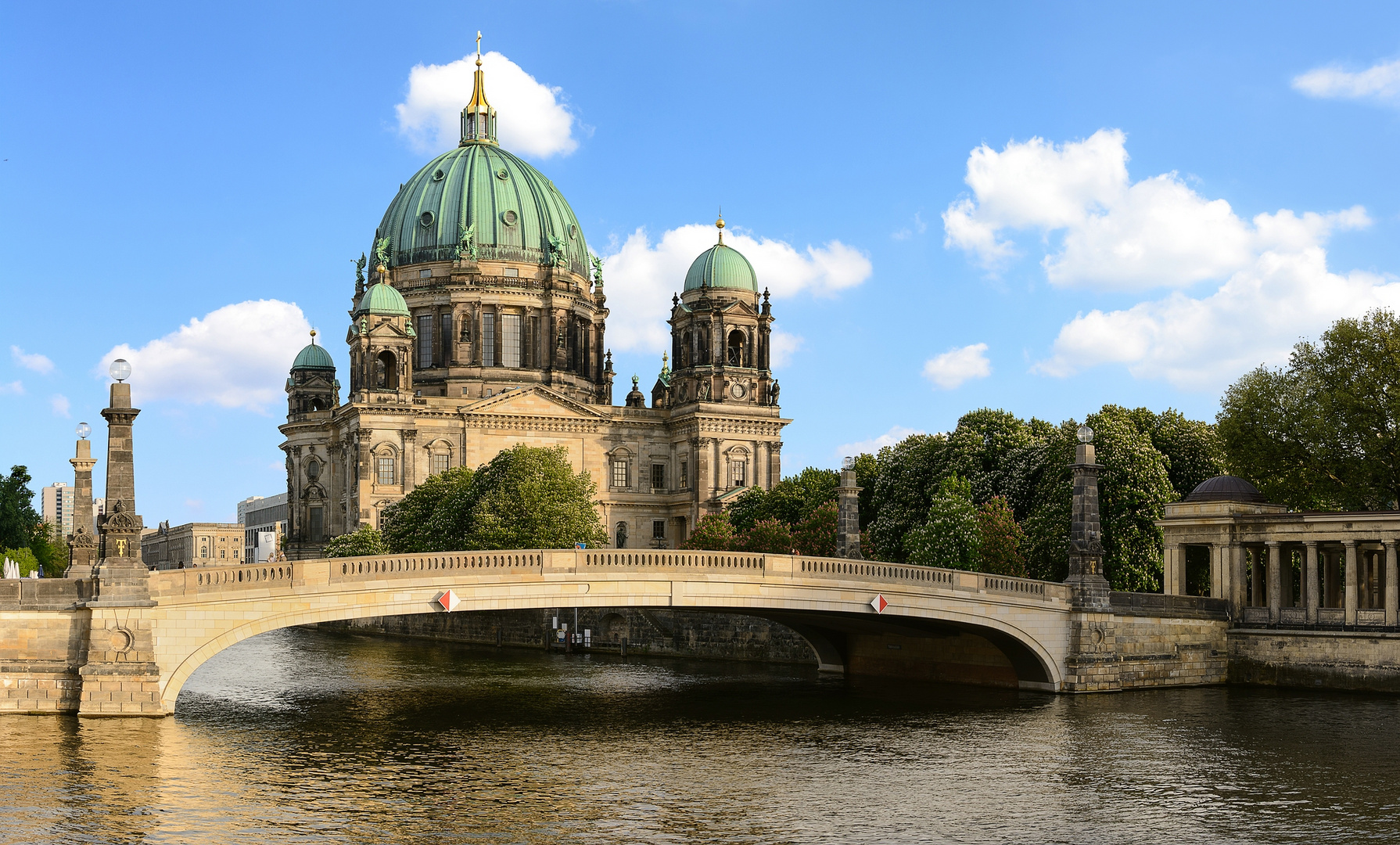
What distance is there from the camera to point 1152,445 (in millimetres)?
71125

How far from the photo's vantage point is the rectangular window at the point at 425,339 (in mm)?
137875

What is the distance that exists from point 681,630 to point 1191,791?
1836 inches

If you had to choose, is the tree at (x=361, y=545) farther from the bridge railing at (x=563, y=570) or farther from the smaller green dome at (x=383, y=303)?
the bridge railing at (x=563, y=570)

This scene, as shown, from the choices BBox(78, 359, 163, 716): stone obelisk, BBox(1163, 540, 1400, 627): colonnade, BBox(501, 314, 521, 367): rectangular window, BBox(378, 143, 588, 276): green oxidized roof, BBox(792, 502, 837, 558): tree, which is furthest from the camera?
BBox(378, 143, 588, 276): green oxidized roof

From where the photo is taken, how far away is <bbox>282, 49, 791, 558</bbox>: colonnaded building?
12669 cm

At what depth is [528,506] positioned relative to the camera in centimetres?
9138

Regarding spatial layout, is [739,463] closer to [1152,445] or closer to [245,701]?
[1152,445]

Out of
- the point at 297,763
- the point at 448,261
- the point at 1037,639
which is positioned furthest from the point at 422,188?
the point at 297,763

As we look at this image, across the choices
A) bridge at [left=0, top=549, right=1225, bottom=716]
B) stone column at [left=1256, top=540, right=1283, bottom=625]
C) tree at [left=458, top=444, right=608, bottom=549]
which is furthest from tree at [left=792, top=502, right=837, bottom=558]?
stone column at [left=1256, top=540, right=1283, bottom=625]

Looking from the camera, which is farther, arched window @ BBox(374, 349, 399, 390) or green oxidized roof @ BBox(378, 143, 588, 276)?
green oxidized roof @ BBox(378, 143, 588, 276)

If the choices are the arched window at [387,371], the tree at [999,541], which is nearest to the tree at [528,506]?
the tree at [999,541]

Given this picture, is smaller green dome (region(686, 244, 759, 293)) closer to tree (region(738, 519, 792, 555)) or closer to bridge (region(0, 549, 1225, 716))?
tree (region(738, 519, 792, 555))

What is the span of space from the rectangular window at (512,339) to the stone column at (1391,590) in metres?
91.1

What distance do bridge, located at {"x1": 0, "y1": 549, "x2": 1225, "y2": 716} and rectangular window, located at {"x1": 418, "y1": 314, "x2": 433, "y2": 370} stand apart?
81.4m
